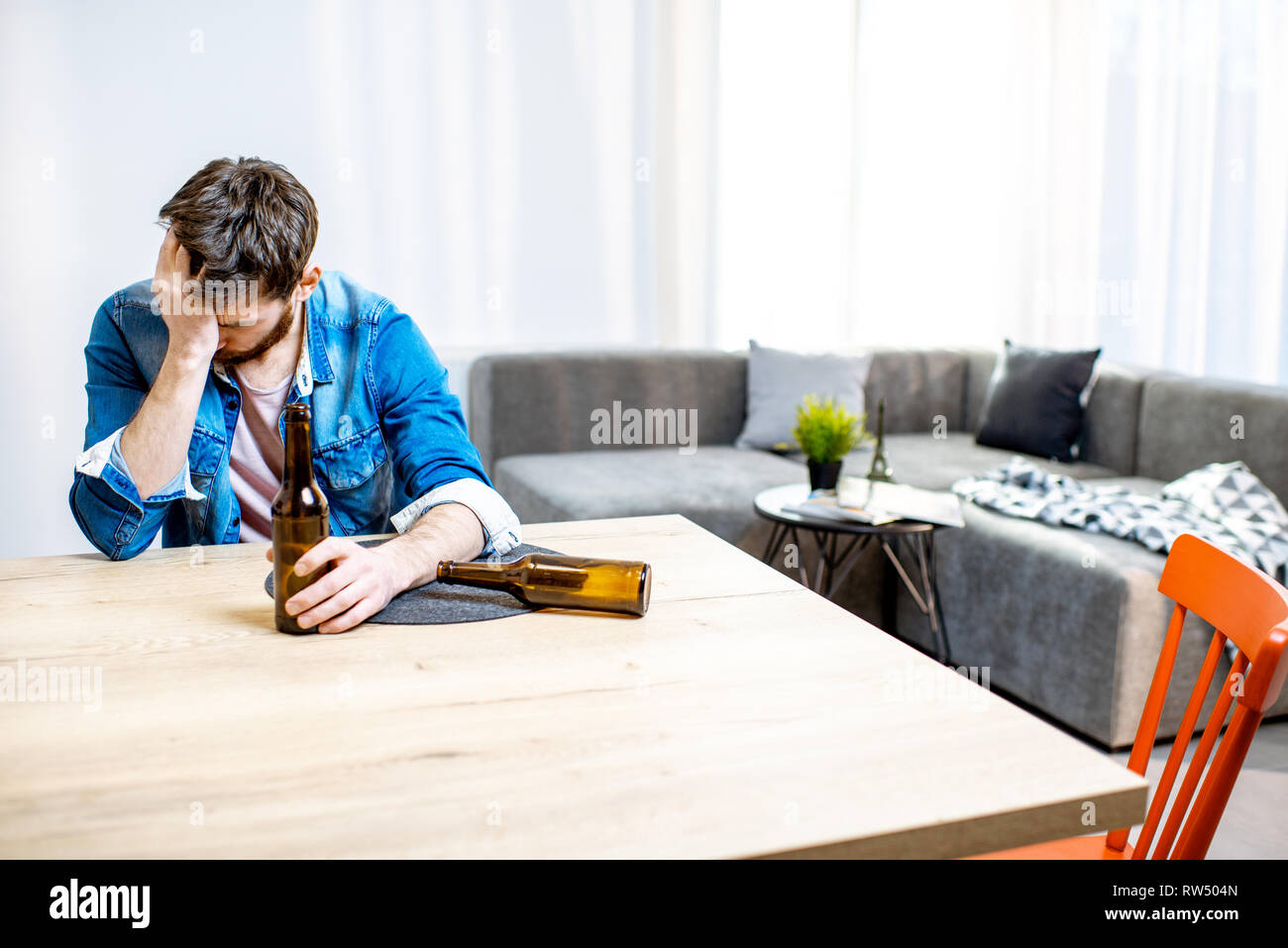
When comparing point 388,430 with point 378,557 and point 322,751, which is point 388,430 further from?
point 322,751

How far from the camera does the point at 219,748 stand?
0.79 meters

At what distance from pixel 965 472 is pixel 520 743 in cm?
291

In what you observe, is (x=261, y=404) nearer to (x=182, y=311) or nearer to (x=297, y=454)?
(x=182, y=311)

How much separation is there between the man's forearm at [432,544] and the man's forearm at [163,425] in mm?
308

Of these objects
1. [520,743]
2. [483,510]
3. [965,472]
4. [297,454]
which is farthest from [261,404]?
[965,472]

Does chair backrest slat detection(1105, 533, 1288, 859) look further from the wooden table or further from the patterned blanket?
the patterned blanket

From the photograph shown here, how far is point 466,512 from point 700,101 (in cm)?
320

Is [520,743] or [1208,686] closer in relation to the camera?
[520,743]

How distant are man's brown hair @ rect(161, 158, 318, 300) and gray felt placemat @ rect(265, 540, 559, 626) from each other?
0.36 meters

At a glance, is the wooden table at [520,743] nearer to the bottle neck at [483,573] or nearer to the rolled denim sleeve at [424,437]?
the bottle neck at [483,573]

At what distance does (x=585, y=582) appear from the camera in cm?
112
